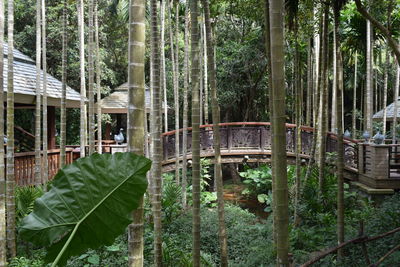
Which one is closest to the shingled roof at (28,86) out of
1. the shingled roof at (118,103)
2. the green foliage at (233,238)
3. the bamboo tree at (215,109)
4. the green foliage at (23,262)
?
the shingled roof at (118,103)

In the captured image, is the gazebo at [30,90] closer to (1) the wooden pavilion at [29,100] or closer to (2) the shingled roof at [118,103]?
(1) the wooden pavilion at [29,100]

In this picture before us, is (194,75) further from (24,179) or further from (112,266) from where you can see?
(24,179)

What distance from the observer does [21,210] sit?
7078 millimetres

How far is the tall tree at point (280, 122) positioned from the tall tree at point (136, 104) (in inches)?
32.4

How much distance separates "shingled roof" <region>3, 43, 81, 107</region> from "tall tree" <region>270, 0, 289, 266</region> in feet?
25.2

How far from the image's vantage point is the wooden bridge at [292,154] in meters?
8.74

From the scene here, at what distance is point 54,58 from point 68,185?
16529 mm

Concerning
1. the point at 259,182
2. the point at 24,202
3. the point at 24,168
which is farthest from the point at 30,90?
the point at 259,182

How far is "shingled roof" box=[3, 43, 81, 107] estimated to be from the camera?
28.9 feet

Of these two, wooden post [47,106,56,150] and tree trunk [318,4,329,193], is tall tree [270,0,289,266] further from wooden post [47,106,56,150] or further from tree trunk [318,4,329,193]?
wooden post [47,106,56,150]

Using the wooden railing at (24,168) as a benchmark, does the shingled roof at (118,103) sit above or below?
above

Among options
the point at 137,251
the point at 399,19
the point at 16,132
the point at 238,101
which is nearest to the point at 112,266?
the point at 137,251

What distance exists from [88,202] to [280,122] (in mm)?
1257

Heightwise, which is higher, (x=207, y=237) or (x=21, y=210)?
(x=21, y=210)
